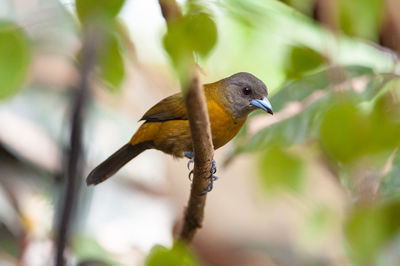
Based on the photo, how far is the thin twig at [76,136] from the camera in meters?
0.77

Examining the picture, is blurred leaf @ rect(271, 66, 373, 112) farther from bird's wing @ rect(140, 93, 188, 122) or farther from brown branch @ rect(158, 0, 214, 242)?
bird's wing @ rect(140, 93, 188, 122)

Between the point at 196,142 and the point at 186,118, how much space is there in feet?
3.87

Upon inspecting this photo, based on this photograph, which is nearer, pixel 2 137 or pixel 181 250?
pixel 181 250

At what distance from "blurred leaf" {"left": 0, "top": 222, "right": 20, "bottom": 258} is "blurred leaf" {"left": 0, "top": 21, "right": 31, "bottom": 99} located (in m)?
3.88

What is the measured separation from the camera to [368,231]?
93 centimetres

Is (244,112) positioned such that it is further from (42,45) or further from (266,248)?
(266,248)

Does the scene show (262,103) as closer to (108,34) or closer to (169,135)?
(169,135)

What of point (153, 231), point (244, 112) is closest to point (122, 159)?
point (244, 112)

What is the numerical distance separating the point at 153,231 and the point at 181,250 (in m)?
5.28

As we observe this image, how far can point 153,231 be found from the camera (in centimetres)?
632

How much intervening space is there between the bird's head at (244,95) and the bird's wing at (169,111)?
10.8 inches

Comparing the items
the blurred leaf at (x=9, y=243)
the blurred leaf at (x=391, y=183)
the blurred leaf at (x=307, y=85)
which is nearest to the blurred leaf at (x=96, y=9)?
the blurred leaf at (x=391, y=183)

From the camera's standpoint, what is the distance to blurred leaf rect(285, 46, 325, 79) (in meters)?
1.75

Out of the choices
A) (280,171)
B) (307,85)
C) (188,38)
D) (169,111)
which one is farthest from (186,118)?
(188,38)
